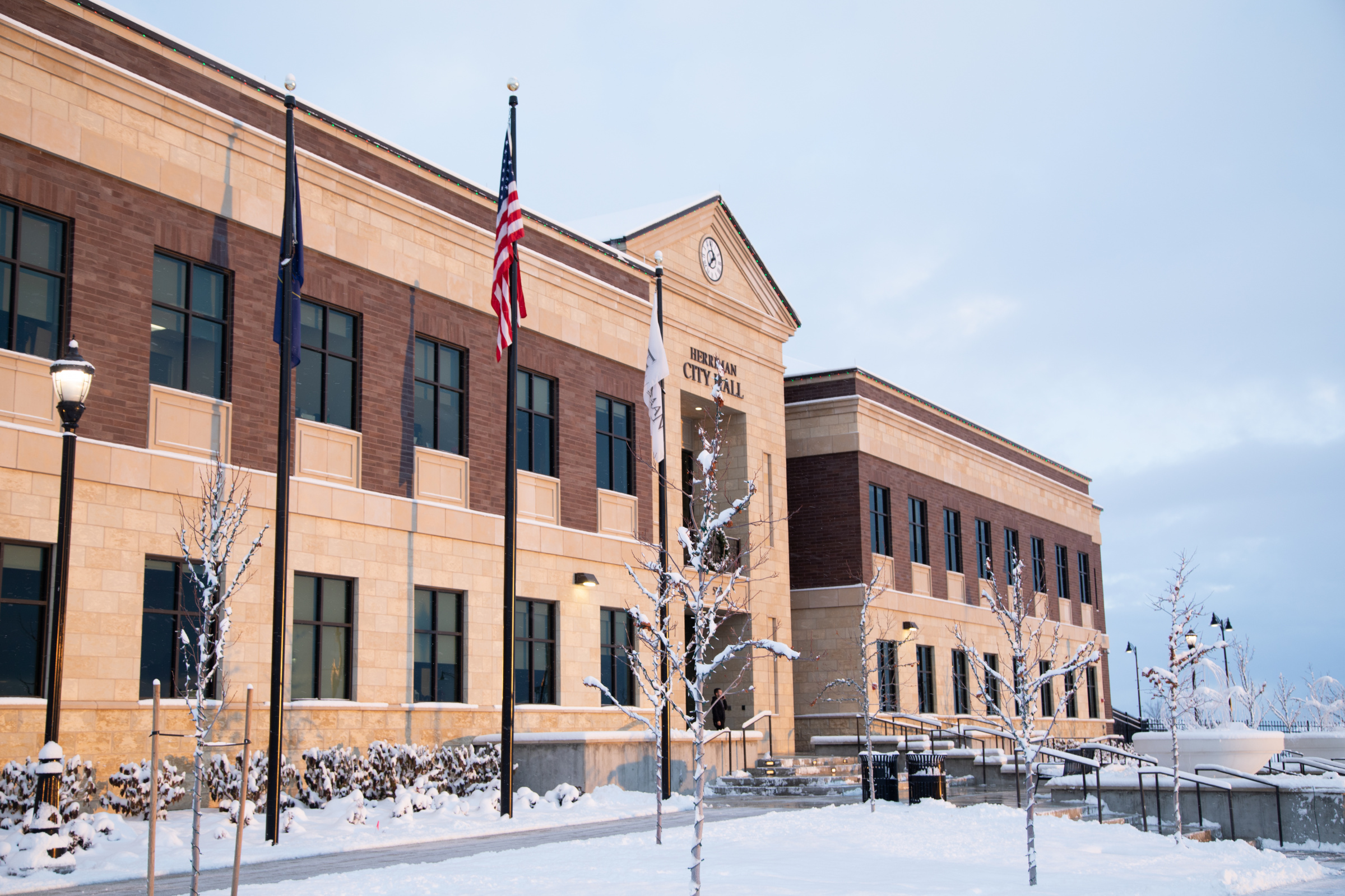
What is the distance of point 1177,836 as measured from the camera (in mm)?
18984

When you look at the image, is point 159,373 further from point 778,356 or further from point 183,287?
point 778,356

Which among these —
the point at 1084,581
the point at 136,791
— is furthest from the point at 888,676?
the point at 136,791

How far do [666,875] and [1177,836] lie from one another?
931cm

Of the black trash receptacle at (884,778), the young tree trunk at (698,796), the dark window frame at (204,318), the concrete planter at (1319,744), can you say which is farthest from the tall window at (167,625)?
the concrete planter at (1319,744)

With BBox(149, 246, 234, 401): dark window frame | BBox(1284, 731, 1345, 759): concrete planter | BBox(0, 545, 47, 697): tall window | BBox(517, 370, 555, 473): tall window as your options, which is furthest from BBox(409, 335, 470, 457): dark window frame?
BBox(1284, 731, 1345, 759): concrete planter

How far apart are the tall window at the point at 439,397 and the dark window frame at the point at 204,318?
4128mm

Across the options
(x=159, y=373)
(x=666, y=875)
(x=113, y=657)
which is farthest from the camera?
(x=159, y=373)

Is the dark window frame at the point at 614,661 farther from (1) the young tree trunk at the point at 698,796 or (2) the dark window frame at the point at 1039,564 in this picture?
(2) the dark window frame at the point at 1039,564

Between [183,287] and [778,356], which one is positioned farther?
[778,356]

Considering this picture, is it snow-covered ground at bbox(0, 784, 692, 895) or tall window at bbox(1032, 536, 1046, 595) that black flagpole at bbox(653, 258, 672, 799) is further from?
tall window at bbox(1032, 536, 1046, 595)

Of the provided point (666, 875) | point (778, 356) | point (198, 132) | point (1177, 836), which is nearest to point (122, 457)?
point (198, 132)

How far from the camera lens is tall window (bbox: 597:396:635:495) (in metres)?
27.9

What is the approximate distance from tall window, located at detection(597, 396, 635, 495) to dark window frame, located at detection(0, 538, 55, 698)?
12522 millimetres

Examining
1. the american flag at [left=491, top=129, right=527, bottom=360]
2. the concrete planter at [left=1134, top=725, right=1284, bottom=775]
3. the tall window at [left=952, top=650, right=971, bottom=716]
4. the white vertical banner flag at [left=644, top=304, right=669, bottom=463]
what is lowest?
the concrete planter at [left=1134, top=725, right=1284, bottom=775]
